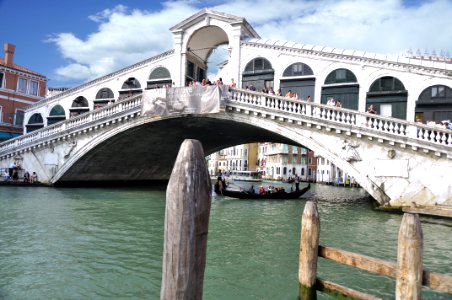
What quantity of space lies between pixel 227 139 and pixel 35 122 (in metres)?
10.6

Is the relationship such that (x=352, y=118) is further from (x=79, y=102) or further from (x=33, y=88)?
(x=33, y=88)

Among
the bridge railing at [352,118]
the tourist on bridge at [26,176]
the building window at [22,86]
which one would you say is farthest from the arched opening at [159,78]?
A: the building window at [22,86]

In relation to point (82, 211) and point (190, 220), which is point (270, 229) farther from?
point (190, 220)

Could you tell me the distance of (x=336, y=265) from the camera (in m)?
5.31

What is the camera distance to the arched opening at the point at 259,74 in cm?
1516

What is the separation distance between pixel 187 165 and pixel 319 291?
2.72 m

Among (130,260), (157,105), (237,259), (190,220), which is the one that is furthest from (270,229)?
(157,105)

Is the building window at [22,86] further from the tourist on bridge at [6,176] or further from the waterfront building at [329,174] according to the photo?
the waterfront building at [329,174]

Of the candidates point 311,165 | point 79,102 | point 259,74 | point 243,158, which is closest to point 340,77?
point 259,74

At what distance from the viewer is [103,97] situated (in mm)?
18734

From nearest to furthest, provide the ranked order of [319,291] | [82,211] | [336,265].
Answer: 1. [319,291]
2. [336,265]
3. [82,211]

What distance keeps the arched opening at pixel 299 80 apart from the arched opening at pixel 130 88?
273 inches

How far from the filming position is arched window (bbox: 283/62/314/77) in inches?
567

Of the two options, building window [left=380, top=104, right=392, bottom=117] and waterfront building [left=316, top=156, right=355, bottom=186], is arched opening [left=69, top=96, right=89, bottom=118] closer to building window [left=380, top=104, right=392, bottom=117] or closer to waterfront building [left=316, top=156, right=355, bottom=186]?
building window [left=380, top=104, right=392, bottom=117]
